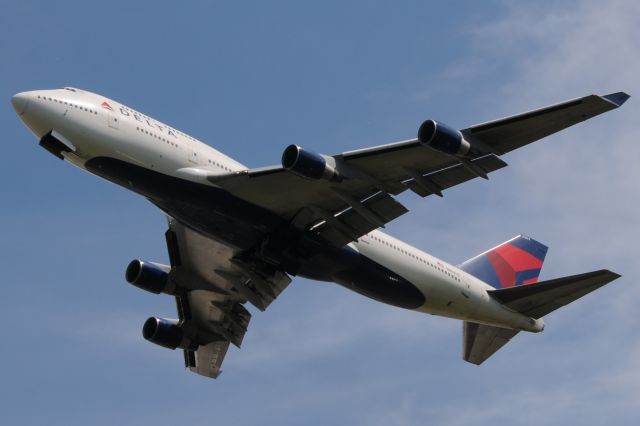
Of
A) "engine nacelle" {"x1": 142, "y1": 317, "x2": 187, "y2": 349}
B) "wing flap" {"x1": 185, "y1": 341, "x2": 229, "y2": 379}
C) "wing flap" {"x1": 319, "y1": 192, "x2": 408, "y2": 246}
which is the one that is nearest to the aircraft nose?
"wing flap" {"x1": 319, "y1": 192, "x2": 408, "y2": 246}

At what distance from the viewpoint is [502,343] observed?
5000 cm

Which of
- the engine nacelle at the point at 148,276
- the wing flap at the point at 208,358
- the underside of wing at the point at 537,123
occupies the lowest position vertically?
the wing flap at the point at 208,358

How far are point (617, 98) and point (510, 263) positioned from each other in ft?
62.4

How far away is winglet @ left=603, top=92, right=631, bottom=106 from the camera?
34312 millimetres

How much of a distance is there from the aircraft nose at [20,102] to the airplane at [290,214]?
36 millimetres

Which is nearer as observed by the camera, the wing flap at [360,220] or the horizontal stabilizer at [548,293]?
the wing flap at [360,220]

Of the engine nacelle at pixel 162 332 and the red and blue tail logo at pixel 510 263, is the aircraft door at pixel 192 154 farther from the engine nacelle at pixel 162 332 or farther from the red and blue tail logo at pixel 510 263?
the red and blue tail logo at pixel 510 263

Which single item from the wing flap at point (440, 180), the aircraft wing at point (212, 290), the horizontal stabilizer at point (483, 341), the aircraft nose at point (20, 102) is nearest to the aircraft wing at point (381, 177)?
the wing flap at point (440, 180)

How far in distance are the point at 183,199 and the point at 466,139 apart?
1060 cm

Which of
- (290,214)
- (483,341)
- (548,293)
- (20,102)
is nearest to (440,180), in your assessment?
(290,214)

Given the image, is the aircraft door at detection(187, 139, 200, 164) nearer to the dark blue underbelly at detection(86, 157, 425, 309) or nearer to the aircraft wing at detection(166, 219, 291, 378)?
the dark blue underbelly at detection(86, 157, 425, 309)

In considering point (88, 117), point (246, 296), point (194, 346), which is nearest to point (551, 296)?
point (246, 296)

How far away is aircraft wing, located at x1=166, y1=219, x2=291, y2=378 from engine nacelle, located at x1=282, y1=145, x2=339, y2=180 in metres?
6.96

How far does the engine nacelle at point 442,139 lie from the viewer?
1436 inches
